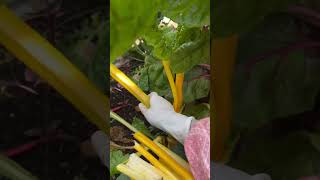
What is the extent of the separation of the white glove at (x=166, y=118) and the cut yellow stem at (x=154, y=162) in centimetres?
5

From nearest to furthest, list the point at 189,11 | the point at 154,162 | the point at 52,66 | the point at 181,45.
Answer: the point at 52,66 < the point at 189,11 < the point at 181,45 < the point at 154,162

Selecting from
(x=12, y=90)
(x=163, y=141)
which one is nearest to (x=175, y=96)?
(x=163, y=141)

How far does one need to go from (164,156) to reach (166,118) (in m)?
0.06

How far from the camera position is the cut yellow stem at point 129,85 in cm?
68

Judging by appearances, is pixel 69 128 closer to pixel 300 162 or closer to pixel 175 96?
pixel 300 162

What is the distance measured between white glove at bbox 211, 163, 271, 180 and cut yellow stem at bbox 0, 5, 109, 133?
13cm

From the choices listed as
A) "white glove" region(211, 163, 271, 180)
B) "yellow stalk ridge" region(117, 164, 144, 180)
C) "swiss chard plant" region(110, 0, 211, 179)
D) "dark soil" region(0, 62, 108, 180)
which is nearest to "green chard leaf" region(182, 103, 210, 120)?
"swiss chard plant" region(110, 0, 211, 179)

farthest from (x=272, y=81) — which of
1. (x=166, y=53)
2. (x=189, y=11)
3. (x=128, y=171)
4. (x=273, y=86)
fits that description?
(x=128, y=171)

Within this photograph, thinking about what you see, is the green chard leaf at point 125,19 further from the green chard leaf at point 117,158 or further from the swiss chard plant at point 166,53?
the green chard leaf at point 117,158

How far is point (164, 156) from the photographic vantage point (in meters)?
0.67

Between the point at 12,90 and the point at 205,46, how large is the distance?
1.13 feet

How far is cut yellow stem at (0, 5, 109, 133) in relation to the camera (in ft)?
0.86

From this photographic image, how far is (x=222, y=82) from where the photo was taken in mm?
354

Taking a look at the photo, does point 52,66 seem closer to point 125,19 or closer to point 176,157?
point 125,19
